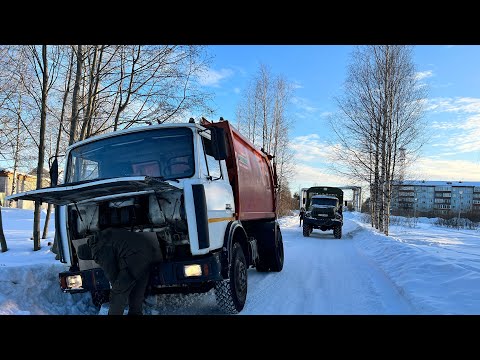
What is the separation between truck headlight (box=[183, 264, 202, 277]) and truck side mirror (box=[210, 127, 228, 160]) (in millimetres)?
1405

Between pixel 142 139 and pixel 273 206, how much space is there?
509cm

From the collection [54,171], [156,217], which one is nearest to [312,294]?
[156,217]

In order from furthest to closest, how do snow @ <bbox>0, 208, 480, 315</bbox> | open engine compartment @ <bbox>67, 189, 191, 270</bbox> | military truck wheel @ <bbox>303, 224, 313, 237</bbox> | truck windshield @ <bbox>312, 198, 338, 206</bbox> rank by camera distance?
truck windshield @ <bbox>312, 198, 338, 206</bbox> < military truck wheel @ <bbox>303, 224, 313, 237</bbox> < snow @ <bbox>0, 208, 480, 315</bbox> < open engine compartment @ <bbox>67, 189, 191, 270</bbox>

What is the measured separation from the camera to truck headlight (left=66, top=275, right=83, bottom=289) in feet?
15.3

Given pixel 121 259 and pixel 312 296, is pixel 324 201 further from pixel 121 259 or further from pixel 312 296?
pixel 121 259

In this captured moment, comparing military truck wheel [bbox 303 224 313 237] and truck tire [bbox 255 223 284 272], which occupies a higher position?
truck tire [bbox 255 223 284 272]

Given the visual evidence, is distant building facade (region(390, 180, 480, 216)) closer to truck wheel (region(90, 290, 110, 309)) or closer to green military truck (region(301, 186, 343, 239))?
green military truck (region(301, 186, 343, 239))

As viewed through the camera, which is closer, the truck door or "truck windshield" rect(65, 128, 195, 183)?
the truck door

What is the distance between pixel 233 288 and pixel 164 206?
1.47 meters

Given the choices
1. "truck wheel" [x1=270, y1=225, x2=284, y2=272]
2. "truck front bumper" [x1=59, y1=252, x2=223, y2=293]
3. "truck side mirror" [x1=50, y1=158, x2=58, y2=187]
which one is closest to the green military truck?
"truck wheel" [x1=270, y1=225, x2=284, y2=272]

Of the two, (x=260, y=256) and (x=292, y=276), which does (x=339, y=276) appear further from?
(x=260, y=256)

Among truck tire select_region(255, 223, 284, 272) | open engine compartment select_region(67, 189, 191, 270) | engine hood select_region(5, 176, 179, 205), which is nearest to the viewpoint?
engine hood select_region(5, 176, 179, 205)
